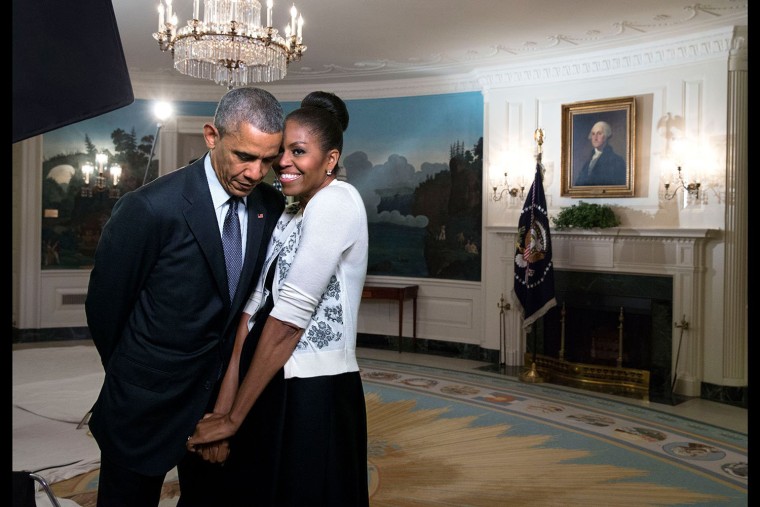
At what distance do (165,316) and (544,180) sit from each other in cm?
690

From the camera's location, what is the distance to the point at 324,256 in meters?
1.95

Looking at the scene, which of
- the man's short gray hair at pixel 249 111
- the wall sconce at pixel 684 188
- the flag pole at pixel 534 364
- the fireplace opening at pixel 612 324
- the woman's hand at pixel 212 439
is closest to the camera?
the man's short gray hair at pixel 249 111

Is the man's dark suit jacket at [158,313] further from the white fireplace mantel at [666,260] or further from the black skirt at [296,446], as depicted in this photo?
the white fireplace mantel at [666,260]

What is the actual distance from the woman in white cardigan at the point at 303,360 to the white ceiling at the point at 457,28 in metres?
4.80

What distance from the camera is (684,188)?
7.12 meters

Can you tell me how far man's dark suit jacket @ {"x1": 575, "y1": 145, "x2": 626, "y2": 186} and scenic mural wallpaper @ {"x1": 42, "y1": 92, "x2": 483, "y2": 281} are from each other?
1606 millimetres

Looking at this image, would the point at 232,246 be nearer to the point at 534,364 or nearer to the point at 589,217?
the point at 589,217

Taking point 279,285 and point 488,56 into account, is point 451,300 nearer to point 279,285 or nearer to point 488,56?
point 488,56

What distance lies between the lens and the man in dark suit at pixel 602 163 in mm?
7645

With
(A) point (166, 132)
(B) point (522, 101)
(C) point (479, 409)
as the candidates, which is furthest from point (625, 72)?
(A) point (166, 132)

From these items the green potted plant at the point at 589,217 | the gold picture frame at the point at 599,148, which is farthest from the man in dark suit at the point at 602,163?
the green potted plant at the point at 589,217

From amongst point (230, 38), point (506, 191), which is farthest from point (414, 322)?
point (230, 38)

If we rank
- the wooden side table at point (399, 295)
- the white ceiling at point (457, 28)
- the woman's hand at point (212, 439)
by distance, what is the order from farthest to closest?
the wooden side table at point (399, 295) → the white ceiling at point (457, 28) → the woman's hand at point (212, 439)

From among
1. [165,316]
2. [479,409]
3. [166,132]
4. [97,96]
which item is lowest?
[479,409]
